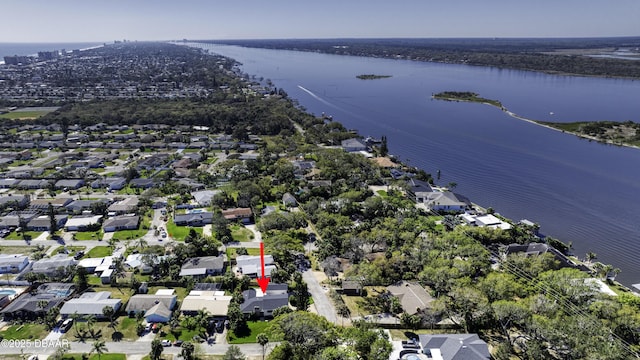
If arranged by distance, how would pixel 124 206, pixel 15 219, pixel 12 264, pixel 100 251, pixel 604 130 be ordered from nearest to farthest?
A: pixel 12 264 < pixel 100 251 < pixel 15 219 < pixel 124 206 < pixel 604 130

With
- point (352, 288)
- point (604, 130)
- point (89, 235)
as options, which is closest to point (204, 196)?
point (89, 235)

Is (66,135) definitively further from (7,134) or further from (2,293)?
(2,293)

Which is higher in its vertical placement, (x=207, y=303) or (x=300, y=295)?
(x=300, y=295)

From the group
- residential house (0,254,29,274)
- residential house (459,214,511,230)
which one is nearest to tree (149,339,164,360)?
residential house (0,254,29,274)

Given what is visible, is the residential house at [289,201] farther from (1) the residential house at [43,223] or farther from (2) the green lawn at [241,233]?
(1) the residential house at [43,223]

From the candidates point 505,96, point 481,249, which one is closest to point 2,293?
point 481,249

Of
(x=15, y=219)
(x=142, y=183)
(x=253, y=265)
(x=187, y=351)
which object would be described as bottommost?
(x=253, y=265)

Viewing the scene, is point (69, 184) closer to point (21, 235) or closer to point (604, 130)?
point (21, 235)
